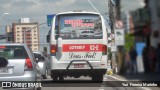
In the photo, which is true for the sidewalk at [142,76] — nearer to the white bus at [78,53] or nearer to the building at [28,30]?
the building at [28,30]

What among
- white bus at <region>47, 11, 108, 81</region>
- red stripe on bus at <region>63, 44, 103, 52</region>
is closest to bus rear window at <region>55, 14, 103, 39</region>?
white bus at <region>47, 11, 108, 81</region>

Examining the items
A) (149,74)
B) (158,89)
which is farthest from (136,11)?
(158,89)

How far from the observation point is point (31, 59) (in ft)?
34.2

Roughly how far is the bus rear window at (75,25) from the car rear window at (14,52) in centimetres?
146

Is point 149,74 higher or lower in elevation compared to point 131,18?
lower

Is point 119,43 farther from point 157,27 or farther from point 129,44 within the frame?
point 157,27

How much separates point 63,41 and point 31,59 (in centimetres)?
264

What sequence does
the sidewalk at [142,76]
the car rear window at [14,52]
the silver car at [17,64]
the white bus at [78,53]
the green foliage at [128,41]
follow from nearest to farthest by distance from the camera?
the green foliage at [128,41] → the sidewalk at [142,76] → the silver car at [17,64] → the car rear window at [14,52] → the white bus at [78,53]

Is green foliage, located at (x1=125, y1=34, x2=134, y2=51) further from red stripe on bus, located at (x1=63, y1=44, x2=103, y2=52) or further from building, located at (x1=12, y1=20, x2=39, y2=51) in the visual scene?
red stripe on bus, located at (x1=63, y1=44, x2=103, y2=52)

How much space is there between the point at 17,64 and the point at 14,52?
43 cm

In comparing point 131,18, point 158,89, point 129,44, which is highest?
point 131,18

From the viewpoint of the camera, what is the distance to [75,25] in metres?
11.1

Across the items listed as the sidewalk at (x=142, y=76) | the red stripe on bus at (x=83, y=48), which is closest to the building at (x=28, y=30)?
the red stripe on bus at (x=83, y=48)

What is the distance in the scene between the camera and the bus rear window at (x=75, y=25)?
11.0 m
